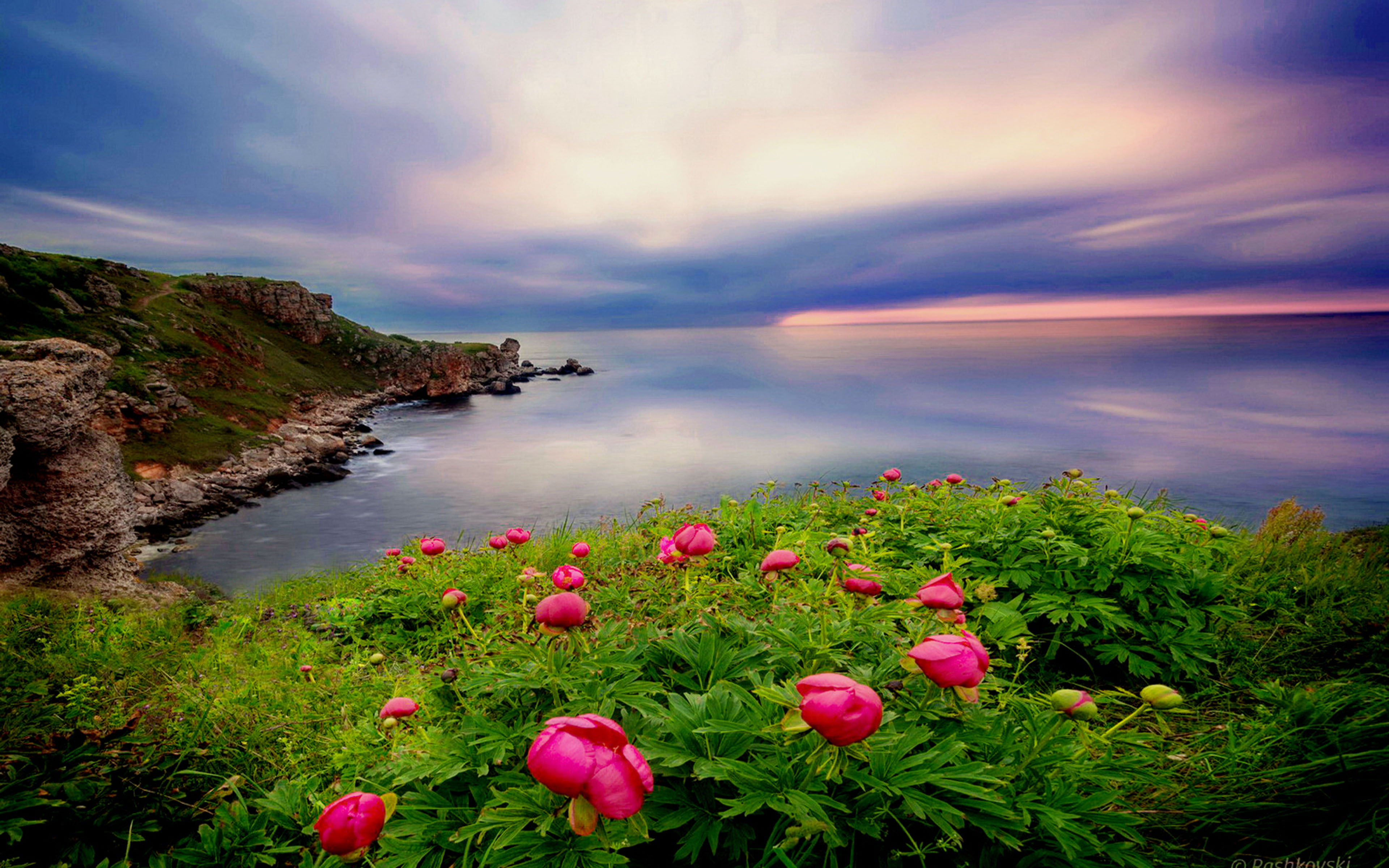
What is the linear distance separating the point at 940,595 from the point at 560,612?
4.17ft

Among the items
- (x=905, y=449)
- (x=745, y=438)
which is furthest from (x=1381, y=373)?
(x=745, y=438)

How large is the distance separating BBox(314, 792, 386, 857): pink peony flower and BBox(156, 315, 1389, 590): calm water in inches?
501

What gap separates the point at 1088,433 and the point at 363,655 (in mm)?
37419

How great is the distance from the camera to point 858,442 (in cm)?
3133

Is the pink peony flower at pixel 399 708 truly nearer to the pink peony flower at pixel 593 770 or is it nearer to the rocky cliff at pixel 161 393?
the pink peony flower at pixel 593 770

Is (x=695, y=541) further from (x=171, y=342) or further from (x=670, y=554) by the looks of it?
(x=171, y=342)

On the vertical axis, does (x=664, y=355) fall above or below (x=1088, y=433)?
above

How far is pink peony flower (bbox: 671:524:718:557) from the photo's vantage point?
236cm

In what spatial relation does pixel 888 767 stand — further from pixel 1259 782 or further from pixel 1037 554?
pixel 1037 554

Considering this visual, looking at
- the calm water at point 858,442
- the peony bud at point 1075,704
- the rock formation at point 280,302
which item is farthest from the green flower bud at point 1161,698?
the rock formation at point 280,302

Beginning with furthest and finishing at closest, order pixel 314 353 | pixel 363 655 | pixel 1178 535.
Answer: pixel 314 353, pixel 363 655, pixel 1178 535

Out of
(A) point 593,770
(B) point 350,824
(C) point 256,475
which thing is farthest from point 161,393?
(A) point 593,770

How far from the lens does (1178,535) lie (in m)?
3.81

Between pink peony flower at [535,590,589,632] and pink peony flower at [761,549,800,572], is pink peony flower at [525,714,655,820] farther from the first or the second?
pink peony flower at [761,549,800,572]
